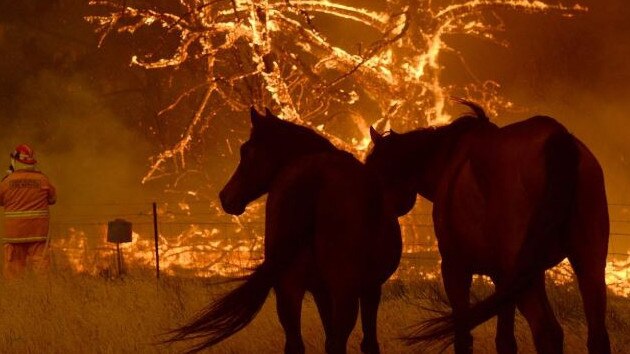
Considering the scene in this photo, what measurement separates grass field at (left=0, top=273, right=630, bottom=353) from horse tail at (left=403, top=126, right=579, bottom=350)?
1904 mm

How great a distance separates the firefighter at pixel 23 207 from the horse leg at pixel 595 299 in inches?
282

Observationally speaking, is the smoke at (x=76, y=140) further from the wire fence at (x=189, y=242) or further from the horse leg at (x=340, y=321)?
the horse leg at (x=340, y=321)

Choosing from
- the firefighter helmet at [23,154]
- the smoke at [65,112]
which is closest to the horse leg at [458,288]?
the firefighter helmet at [23,154]

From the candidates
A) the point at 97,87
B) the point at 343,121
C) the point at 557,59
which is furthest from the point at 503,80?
the point at 97,87

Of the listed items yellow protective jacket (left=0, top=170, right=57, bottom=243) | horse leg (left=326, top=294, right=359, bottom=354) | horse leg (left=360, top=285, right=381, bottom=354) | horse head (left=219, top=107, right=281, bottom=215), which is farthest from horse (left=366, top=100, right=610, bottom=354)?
yellow protective jacket (left=0, top=170, right=57, bottom=243)

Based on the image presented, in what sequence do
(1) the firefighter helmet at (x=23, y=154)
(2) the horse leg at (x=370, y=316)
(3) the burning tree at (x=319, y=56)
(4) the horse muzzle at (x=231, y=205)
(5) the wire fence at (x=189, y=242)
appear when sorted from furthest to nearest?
(5) the wire fence at (x=189, y=242), (3) the burning tree at (x=319, y=56), (1) the firefighter helmet at (x=23, y=154), (2) the horse leg at (x=370, y=316), (4) the horse muzzle at (x=231, y=205)

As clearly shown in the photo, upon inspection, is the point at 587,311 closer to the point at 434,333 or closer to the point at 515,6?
the point at 434,333

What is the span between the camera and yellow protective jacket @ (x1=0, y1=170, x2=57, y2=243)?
10.3 metres

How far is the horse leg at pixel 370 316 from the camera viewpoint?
18.4 feet

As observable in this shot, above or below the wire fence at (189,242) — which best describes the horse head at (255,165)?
above

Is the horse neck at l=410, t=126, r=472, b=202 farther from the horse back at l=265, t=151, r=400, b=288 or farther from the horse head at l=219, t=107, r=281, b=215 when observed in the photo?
the horse head at l=219, t=107, r=281, b=215

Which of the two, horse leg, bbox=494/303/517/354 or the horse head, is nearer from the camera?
horse leg, bbox=494/303/517/354

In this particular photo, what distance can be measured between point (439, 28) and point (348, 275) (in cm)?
778

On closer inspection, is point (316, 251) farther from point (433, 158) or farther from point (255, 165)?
point (433, 158)
